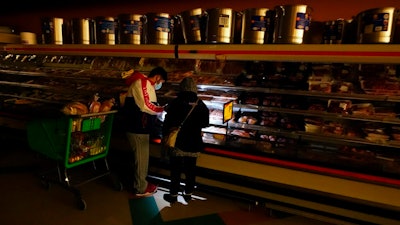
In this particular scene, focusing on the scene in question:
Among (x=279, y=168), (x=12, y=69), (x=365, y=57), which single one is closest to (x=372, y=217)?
(x=279, y=168)

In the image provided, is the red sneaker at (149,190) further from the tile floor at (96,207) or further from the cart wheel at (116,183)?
the cart wheel at (116,183)

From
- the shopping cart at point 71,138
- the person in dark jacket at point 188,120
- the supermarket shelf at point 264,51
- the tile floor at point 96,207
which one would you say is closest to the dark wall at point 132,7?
the supermarket shelf at point 264,51

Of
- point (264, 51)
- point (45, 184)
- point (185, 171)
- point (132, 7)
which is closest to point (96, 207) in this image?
point (45, 184)

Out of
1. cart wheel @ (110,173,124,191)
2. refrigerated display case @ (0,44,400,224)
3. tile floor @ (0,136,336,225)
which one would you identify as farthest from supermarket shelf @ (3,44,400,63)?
tile floor @ (0,136,336,225)

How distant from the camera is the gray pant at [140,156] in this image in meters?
3.18

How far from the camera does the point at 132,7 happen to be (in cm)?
427

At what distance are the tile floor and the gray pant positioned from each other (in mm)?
210

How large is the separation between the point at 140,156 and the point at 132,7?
242 cm

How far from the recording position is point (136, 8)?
425 cm

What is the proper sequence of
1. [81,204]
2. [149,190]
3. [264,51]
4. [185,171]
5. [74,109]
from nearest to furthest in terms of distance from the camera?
[264,51] < [74,109] < [81,204] < [185,171] < [149,190]

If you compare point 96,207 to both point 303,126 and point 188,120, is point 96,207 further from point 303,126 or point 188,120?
point 303,126

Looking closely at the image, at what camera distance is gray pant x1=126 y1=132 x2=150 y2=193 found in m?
3.18

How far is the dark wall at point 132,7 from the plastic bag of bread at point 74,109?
198 centimetres

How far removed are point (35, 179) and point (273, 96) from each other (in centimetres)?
324
